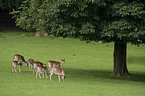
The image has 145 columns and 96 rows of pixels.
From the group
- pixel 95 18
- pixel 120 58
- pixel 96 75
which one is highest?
pixel 95 18

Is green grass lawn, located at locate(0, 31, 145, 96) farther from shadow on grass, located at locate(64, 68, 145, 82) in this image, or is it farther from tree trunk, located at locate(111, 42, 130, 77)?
tree trunk, located at locate(111, 42, 130, 77)

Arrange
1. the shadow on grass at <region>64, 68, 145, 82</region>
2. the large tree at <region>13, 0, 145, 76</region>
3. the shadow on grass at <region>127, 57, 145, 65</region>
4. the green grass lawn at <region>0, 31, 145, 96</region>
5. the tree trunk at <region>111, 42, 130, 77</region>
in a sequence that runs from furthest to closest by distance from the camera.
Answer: the shadow on grass at <region>127, 57, 145, 65</region>
the tree trunk at <region>111, 42, 130, 77</region>
the shadow on grass at <region>64, 68, 145, 82</region>
the large tree at <region>13, 0, 145, 76</region>
the green grass lawn at <region>0, 31, 145, 96</region>

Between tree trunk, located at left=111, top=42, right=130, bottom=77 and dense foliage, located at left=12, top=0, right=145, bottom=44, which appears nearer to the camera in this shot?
dense foliage, located at left=12, top=0, right=145, bottom=44

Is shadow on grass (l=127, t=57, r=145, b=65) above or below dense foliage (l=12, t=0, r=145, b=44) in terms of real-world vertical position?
below

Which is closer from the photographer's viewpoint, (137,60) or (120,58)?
(120,58)

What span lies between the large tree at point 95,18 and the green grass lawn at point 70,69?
2.82 m

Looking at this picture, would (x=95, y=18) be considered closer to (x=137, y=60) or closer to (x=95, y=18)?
(x=95, y=18)

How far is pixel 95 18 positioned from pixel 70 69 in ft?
25.1

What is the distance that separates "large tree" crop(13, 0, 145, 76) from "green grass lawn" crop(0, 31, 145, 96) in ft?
9.24

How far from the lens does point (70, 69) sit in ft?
85.5

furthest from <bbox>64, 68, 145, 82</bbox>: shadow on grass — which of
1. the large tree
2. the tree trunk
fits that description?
the large tree

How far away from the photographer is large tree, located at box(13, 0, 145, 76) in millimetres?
18766

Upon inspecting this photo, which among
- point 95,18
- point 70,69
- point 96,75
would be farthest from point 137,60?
point 95,18

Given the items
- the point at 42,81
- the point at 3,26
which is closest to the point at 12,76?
the point at 42,81
